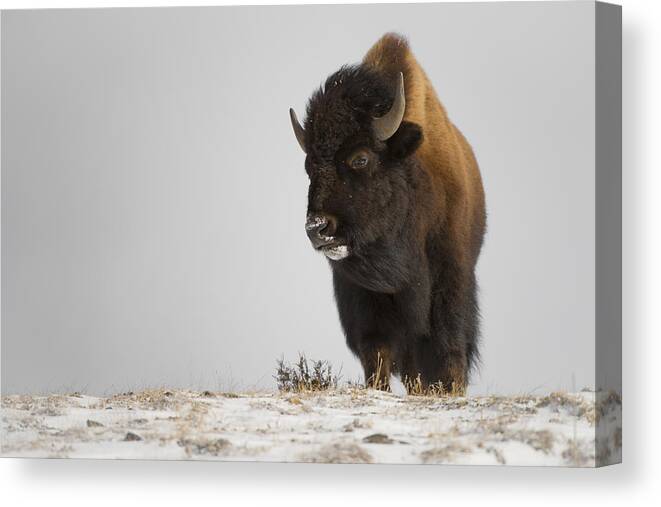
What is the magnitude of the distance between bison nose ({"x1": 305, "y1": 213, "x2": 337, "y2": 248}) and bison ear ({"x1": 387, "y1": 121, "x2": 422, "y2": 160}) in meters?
0.65

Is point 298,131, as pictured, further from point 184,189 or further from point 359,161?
point 184,189

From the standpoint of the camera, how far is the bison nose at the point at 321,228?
29.0ft

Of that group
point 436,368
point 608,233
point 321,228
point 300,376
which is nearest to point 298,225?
point 321,228

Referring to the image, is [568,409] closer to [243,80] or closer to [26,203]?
[243,80]

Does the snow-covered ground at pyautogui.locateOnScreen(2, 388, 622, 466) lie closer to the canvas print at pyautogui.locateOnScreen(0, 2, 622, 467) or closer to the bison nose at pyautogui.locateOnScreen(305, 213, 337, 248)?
the canvas print at pyautogui.locateOnScreen(0, 2, 622, 467)

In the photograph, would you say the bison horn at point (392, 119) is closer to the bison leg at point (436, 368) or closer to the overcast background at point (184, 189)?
the overcast background at point (184, 189)

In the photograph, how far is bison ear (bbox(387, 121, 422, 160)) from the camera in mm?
9203

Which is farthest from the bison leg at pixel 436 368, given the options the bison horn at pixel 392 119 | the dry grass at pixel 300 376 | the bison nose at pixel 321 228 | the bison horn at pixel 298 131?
the bison horn at pixel 298 131

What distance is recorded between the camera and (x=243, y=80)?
954cm

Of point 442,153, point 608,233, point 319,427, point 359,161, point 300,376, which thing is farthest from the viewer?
point 442,153

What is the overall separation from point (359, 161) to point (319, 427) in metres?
1.55

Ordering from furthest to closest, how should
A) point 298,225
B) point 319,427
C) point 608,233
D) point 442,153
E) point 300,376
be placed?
point 442,153, point 298,225, point 300,376, point 319,427, point 608,233

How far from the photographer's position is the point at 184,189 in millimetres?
9516

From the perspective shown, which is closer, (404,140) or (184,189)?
(404,140)
